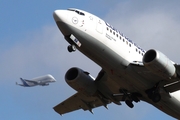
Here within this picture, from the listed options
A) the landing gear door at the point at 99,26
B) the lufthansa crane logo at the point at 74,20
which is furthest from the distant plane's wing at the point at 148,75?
the lufthansa crane logo at the point at 74,20

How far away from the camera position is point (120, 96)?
→ 167ft

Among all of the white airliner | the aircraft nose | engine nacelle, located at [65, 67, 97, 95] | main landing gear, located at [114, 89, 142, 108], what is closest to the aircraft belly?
the white airliner

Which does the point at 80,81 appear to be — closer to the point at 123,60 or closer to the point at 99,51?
the point at 99,51

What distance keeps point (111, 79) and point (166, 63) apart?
19.4 ft

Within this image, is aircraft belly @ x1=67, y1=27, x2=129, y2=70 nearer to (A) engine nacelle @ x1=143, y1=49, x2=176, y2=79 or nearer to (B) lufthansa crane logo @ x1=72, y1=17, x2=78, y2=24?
(B) lufthansa crane logo @ x1=72, y1=17, x2=78, y2=24

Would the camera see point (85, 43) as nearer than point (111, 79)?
Yes

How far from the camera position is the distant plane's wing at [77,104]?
5372cm

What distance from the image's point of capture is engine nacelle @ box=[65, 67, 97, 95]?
49969 millimetres

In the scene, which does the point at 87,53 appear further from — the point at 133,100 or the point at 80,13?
the point at 133,100

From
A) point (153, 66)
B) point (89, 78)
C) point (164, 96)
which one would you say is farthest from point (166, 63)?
point (89, 78)

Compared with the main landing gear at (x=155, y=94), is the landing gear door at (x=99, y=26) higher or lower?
higher

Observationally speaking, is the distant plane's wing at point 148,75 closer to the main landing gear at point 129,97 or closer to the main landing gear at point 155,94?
the main landing gear at point 155,94

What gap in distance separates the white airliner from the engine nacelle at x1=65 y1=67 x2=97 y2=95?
5.89 ft

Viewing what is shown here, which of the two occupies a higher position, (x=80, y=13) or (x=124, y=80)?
(x=80, y=13)
